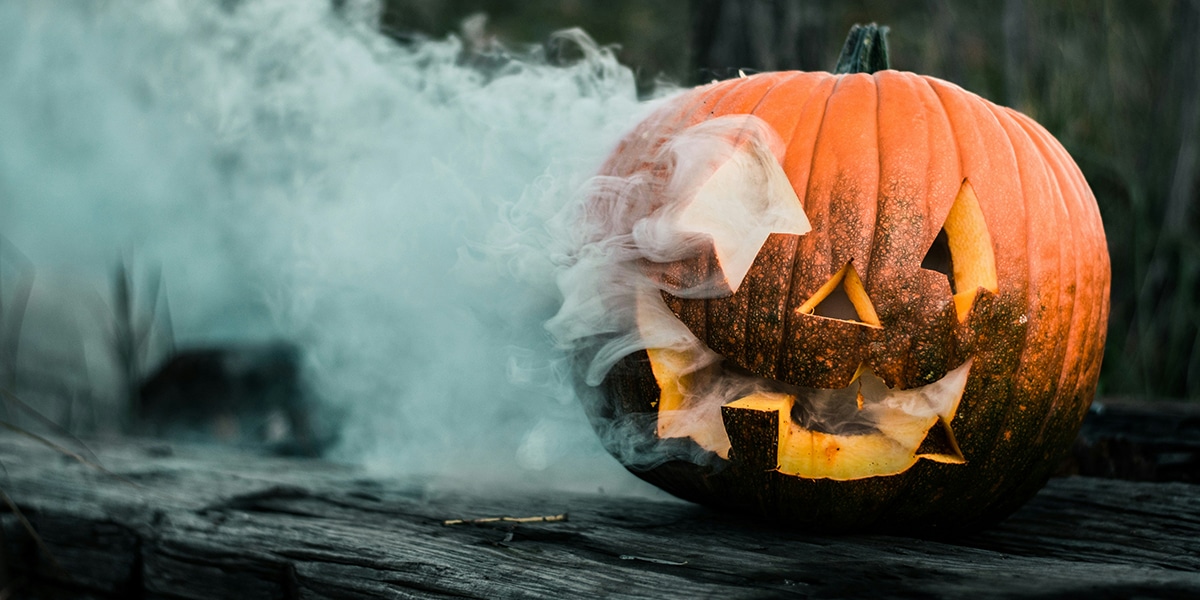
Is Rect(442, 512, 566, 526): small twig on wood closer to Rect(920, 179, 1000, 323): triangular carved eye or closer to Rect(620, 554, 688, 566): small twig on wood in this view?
Rect(620, 554, 688, 566): small twig on wood

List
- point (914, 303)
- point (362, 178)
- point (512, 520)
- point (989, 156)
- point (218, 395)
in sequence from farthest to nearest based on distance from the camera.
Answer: point (218, 395) → point (362, 178) → point (512, 520) → point (989, 156) → point (914, 303)

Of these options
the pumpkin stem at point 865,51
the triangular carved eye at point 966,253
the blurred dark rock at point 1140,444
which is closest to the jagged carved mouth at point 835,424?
the triangular carved eye at point 966,253

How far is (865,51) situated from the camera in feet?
5.48

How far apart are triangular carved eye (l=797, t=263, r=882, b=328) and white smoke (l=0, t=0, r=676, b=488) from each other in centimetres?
51

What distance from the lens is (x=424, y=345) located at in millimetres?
2330

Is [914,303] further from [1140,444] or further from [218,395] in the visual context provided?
[218,395]

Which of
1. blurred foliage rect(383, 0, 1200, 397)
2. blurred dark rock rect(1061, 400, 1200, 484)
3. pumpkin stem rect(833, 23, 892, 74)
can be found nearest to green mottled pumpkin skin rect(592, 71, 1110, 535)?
pumpkin stem rect(833, 23, 892, 74)

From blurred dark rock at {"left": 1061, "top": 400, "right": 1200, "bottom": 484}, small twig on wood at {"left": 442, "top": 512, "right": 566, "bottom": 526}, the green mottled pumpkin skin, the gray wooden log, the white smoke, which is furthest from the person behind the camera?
blurred dark rock at {"left": 1061, "top": 400, "right": 1200, "bottom": 484}

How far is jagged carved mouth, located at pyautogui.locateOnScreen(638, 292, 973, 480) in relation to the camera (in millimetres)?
1336

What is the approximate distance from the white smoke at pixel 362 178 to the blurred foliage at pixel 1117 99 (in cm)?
38

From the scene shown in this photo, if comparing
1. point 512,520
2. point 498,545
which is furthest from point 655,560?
point 512,520

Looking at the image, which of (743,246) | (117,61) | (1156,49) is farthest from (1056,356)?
(117,61)

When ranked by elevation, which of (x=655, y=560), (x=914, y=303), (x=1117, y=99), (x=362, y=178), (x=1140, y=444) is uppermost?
(x=1117, y=99)

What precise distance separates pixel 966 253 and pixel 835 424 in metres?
0.33
